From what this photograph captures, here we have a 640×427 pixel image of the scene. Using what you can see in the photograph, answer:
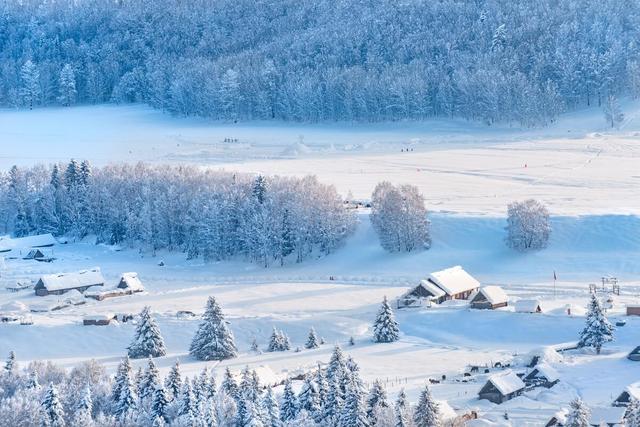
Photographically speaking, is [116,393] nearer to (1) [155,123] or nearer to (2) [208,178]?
(2) [208,178]

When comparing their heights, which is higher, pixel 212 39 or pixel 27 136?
pixel 212 39

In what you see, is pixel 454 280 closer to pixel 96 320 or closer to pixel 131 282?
pixel 131 282

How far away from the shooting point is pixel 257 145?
11994cm

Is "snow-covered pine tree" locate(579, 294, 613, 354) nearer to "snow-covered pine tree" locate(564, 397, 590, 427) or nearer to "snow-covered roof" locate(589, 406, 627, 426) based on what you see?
"snow-covered roof" locate(589, 406, 627, 426)

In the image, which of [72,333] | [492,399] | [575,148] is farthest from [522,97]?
[492,399]

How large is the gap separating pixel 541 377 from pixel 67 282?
30656 millimetres

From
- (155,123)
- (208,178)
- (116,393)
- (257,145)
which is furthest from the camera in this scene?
(155,123)

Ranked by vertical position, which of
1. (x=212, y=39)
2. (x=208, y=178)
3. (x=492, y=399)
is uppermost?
(x=212, y=39)

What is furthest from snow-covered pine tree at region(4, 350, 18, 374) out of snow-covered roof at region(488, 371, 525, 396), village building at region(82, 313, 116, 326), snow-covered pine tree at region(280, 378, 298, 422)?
snow-covered roof at region(488, 371, 525, 396)

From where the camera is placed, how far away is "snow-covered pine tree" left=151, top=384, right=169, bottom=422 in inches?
1588

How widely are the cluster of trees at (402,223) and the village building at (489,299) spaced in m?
13.6

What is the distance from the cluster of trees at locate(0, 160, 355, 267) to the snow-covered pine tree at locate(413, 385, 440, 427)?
3612cm

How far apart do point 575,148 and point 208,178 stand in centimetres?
3631

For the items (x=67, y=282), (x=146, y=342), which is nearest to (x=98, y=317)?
(x=146, y=342)
